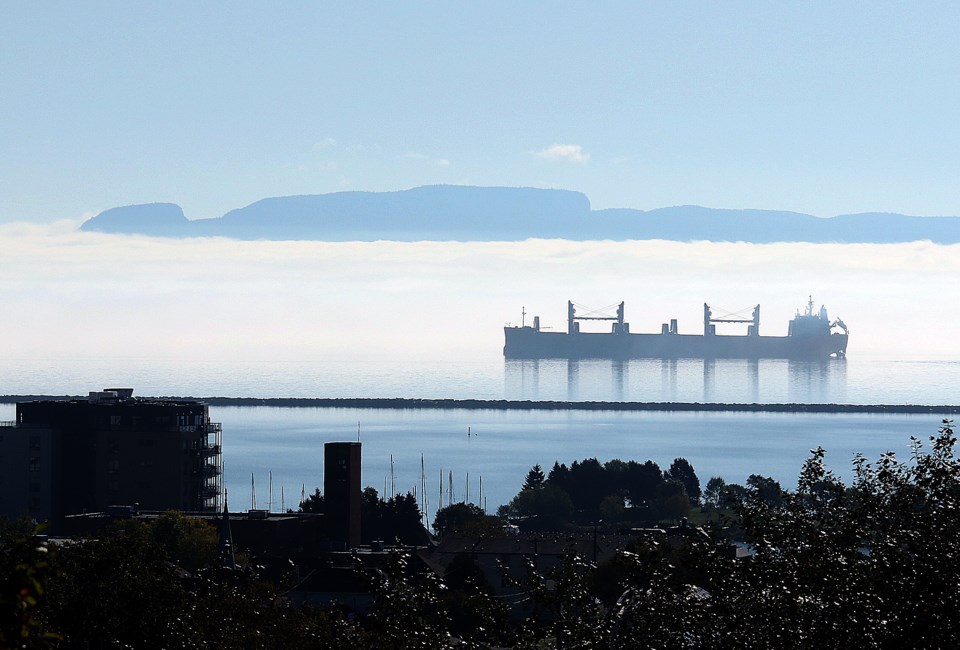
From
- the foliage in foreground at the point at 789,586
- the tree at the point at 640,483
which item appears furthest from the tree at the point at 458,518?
the foliage in foreground at the point at 789,586

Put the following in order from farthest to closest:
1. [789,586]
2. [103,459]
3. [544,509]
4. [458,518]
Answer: [544,509] → [458,518] → [103,459] → [789,586]

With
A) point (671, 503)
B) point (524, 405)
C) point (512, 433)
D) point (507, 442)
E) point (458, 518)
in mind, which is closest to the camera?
point (458, 518)

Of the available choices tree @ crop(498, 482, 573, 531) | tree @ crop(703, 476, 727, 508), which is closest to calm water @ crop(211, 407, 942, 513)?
tree @ crop(703, 476, 727, 508)

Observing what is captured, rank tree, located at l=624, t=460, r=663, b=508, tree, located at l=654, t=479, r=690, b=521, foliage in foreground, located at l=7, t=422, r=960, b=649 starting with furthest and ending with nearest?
tree, located at l=624, t=460, r=663, b=508 < tree, located at l=654, t=479, r=690, b=521 < foliage in foreground, located at l=7, t=422, r=960, b=649

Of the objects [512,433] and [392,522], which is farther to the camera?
[512,433]

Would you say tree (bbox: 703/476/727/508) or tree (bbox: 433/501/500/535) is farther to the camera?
tree (bbox: 703/476/727/508)

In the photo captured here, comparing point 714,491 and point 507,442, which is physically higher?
point 714,491

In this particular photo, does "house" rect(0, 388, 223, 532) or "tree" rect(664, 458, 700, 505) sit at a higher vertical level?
"house" rect(0, 388, 223, 532)

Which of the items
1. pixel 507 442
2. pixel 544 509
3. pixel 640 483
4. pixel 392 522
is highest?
pixel 392 522

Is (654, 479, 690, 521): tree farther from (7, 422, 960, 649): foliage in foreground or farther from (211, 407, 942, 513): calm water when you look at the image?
(7, 422, 960, 649): foliage in foreground

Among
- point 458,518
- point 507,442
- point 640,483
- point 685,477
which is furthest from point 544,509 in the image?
point 507,442

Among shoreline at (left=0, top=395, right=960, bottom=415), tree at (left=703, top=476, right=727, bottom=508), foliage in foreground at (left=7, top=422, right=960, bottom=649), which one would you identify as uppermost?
foliage in foreground at (left=7, top=422, right=960, bottom=649)

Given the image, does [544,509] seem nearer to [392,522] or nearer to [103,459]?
[392,522]

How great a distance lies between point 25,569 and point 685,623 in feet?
18.4
